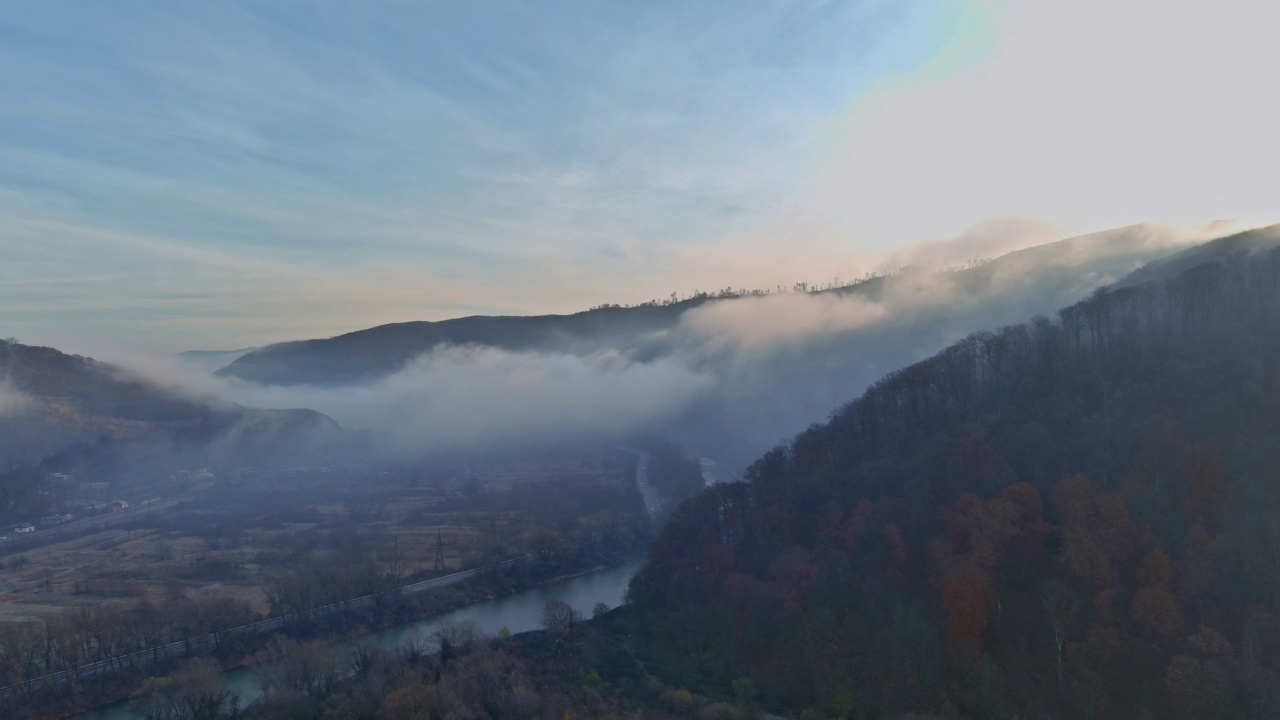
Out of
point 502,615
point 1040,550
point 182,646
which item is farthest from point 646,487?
point 1040,550

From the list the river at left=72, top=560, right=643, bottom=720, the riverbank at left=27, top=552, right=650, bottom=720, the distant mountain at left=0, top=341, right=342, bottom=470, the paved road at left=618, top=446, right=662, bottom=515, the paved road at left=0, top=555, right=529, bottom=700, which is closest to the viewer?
the riverbank at left=27, top=552, right=650, bottom=720

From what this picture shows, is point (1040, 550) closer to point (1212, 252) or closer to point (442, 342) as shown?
point (1212, 252)

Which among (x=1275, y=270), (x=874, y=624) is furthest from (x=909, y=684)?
(x=1275, y=270)

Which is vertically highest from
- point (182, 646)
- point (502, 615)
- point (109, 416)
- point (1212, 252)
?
point (1212, 252)

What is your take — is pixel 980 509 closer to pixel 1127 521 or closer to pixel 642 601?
pixel 1127 521

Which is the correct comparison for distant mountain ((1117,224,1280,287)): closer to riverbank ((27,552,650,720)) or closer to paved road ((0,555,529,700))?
riverbank ((27,552,650,720))

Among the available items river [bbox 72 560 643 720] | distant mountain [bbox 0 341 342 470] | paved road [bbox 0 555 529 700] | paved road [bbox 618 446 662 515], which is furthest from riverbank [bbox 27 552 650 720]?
distant mountain [bbox 0 341 342 470]

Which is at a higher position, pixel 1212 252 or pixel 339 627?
pixel 1212 252
